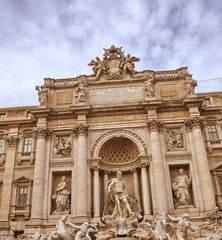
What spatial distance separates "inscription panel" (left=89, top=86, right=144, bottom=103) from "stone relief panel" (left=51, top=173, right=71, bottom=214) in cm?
717

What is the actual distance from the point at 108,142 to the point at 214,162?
8.36m

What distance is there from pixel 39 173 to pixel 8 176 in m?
3.24

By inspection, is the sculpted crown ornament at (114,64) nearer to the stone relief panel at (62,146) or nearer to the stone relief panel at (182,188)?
the stone relief panel at (62,146)

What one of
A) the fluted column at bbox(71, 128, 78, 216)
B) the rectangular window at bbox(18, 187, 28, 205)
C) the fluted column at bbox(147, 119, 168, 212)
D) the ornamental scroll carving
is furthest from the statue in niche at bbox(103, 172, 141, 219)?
the rectangular window at bbox(18, 187, 28, 205)

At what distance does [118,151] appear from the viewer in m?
22.5

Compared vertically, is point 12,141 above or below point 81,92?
below

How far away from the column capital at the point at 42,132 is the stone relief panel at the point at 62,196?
3.58m

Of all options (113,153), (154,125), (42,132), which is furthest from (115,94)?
(42,132)

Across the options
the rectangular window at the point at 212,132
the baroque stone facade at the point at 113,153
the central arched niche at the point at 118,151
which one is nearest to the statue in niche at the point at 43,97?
the baroque stone facade at the point at 113,153

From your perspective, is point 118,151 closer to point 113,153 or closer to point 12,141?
point 113,153

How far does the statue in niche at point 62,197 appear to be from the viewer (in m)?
19.7

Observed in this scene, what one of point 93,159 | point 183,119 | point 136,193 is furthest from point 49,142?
point 183,119

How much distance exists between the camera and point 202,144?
20.1 m

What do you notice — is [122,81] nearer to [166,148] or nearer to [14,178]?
[166,148]
